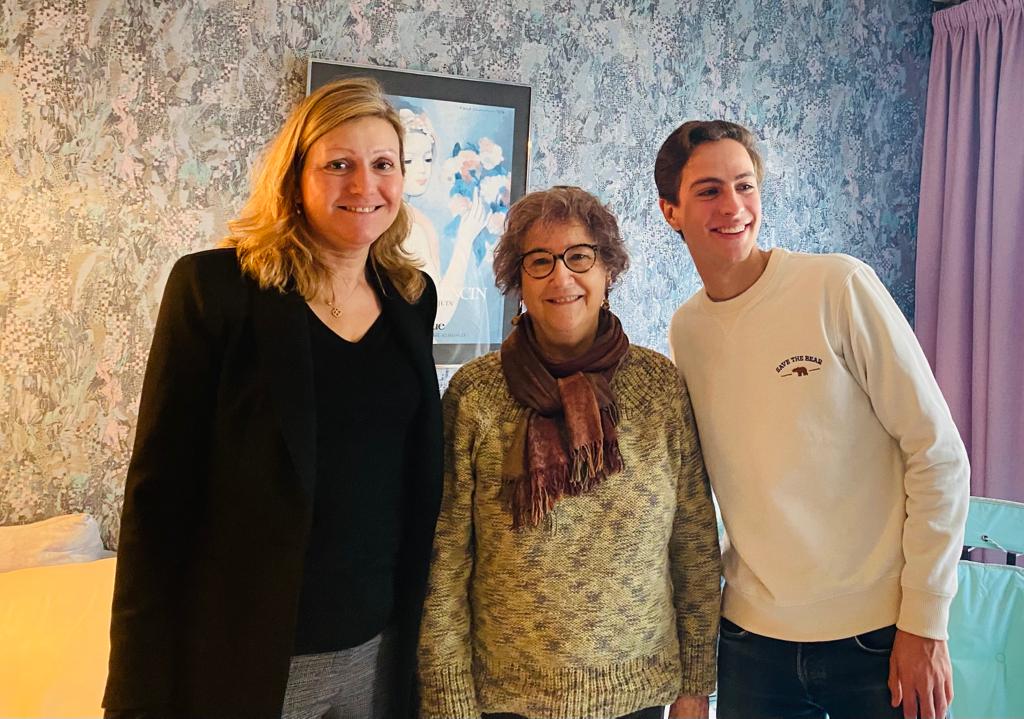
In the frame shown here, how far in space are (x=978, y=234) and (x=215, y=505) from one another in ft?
8.77

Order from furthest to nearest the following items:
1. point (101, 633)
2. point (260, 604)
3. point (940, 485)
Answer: point (101, 633) → point (940, 485) → point (260, 604)

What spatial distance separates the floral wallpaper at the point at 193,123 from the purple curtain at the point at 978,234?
54cm

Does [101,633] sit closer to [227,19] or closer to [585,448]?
[585,448]

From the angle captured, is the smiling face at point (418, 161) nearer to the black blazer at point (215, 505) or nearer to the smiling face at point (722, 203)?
the smiling face at point (722, 203)

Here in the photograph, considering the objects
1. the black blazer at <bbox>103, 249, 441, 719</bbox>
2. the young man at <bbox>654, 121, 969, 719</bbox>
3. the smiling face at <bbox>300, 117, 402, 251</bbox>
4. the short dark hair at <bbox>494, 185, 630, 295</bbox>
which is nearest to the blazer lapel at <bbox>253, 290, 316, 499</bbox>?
the black blazer at <bbox>103, 249, 441, 719</bbox>

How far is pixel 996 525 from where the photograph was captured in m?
2.18

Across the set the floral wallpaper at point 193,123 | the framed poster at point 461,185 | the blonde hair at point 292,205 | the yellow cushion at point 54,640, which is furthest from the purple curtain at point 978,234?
the yellow cushion at point 54,640

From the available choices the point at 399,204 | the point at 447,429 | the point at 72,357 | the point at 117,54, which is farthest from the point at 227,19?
the point at 447,429

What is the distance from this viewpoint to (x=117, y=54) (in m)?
2.26

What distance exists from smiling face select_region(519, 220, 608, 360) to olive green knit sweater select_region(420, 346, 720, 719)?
111mm

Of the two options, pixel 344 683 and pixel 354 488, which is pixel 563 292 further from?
pixel 344 683

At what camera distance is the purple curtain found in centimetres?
273

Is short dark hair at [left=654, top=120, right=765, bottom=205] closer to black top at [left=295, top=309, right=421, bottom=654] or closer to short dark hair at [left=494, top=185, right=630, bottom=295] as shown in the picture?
short dark hair at [left=494, top=185, right=630, bottom=295]

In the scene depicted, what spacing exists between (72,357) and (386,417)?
1.41 metres
